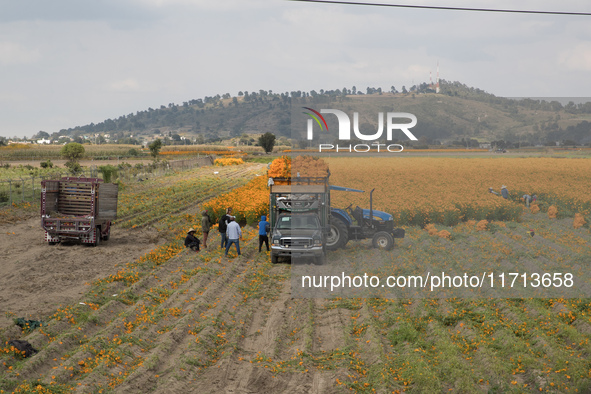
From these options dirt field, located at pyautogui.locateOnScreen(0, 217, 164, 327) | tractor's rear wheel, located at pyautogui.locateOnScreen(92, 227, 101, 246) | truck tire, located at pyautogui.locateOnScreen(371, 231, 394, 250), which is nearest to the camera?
dirt field, located at pyautogui.locateOnScreen(0, 217, 164, 327)

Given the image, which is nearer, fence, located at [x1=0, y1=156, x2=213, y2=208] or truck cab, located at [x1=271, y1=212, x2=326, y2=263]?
truck cab, located at [x1=271, y1=212, x2=326, y2=263]

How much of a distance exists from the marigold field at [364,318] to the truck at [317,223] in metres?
0.52

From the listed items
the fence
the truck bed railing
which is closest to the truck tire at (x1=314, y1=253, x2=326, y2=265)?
the truck bed railing

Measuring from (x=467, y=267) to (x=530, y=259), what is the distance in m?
2.13

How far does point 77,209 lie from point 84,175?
22918 millimetres

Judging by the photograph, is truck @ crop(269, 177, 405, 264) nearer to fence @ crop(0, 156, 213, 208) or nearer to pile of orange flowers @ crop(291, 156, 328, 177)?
pile of orange flowers @ crop(291, 156, 328, 177)

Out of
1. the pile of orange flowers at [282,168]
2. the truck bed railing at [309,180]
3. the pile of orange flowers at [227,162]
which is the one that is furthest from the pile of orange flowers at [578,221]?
the pile of orange flowers at [227,162]

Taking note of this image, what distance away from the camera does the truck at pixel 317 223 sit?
2014 centimetres

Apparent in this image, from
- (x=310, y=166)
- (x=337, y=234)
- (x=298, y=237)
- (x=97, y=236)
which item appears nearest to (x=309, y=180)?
(x=310, y=166)

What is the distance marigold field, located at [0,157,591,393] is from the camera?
10.8 meters

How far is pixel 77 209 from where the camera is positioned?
87.7ft

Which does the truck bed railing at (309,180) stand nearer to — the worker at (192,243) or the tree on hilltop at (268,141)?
the worker at (192,243)

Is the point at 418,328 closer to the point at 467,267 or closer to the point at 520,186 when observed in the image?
the point at 467,267

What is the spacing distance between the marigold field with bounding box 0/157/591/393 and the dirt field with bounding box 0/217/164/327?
0.58 meters
